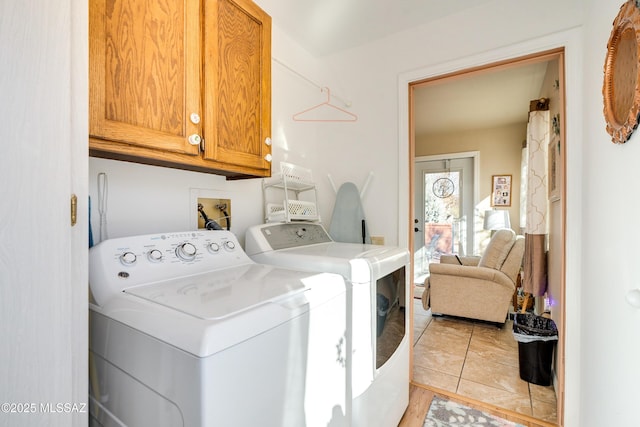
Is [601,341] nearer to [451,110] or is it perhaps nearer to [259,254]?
[259,254]

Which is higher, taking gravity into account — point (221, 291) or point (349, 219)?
point (349, 219)

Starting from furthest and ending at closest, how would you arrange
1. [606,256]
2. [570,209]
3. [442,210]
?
A: [442,210]
[570,209]
[606,256]

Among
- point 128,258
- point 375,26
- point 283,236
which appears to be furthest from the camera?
point 375,26

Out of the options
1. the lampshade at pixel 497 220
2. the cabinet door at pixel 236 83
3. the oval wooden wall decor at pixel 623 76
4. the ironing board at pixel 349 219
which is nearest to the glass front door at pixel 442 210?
the lampshade at pixel 497 220

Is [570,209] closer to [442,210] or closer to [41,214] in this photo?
[41,214]

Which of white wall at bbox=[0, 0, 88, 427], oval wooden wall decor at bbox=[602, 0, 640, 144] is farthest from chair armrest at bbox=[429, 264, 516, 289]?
white wall at bbox=[0, 0, 88, 427]

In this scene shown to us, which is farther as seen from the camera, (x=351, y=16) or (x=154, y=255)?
(x=351, y=16)

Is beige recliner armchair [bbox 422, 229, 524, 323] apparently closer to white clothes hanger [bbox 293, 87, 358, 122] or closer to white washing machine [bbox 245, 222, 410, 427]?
white washing machine [bbox 245, 222, 410, 427]

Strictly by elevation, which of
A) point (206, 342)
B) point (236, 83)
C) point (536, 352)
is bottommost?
point (536, 352)

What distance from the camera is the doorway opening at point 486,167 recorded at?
162cm

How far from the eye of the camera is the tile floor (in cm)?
183

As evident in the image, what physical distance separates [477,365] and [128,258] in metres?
2.51

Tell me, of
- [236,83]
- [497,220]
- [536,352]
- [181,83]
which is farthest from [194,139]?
[497,220]

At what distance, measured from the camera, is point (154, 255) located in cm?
105
